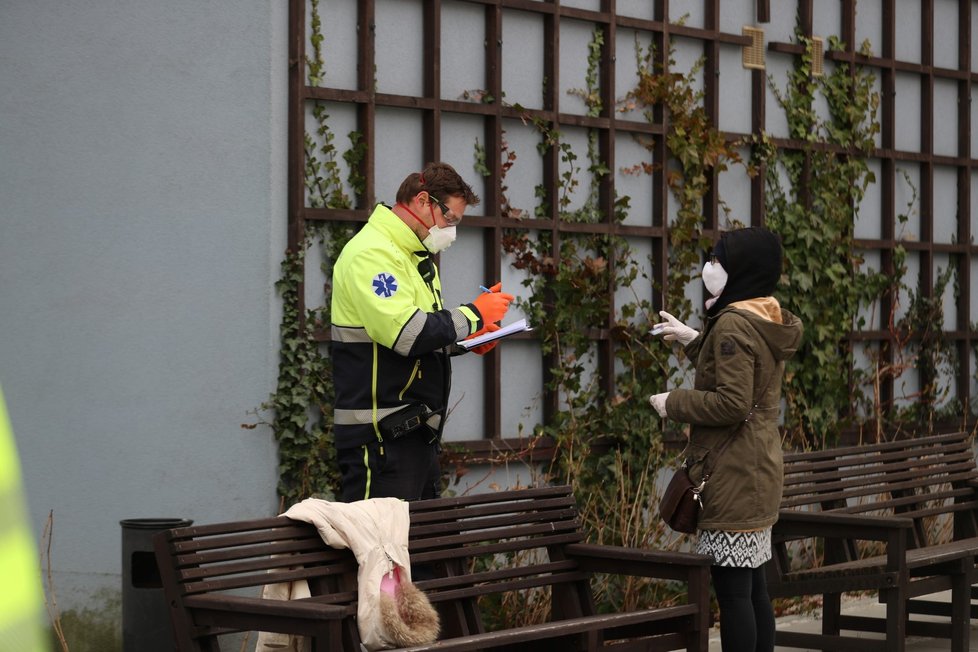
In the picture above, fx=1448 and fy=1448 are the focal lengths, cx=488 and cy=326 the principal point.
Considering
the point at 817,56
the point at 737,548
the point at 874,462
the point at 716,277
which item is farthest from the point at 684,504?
the point at 817,56

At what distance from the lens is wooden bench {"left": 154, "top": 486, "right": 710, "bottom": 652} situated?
366 cm

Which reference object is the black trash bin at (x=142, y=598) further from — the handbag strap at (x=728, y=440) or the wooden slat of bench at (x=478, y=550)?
the handbag strap at (x=728, y=440)

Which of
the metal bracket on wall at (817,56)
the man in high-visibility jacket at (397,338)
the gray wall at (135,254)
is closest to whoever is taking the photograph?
the man in high-visibility jacket at (397,338)

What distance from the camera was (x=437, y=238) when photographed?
15.6 ft

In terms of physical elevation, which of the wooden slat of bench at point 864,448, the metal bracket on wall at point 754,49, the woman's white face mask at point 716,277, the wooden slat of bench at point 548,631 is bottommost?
the wooden slat of bench at point 548,631

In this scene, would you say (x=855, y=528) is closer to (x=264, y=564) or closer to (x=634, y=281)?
(x=634, y=281)

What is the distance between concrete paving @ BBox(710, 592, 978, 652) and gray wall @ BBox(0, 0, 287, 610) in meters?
2.35

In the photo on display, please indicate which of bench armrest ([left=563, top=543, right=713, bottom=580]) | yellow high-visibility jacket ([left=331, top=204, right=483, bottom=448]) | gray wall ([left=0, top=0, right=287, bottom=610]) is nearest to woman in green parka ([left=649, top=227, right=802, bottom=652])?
bench armrest ([left=563, top=543, right=713, bottom=580])

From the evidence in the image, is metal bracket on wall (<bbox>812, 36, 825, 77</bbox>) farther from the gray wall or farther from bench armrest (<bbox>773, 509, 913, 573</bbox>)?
the gray wall

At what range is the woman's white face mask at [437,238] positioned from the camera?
4.75 m

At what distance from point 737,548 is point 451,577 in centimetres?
89

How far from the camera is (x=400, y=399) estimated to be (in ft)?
15.2

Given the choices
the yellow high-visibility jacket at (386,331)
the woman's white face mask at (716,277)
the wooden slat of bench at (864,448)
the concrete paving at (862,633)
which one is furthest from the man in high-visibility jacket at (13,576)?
the concrete paving at (862,633)

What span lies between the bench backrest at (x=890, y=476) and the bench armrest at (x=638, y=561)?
1.33 m
